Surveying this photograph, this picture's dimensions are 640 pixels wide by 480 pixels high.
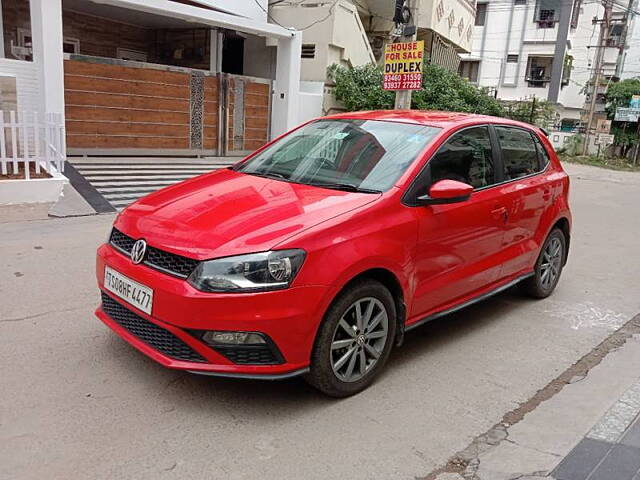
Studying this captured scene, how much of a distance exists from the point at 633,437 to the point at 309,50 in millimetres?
13759

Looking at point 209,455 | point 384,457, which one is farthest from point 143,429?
point 384,457

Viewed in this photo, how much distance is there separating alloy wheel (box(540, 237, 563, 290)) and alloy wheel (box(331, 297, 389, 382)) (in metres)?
2.45

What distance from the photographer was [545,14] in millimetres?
37031

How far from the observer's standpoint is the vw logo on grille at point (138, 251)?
322 cm

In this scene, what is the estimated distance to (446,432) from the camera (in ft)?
10.4

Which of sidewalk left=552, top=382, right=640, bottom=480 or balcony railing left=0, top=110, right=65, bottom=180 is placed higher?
balcony railing left=0, top=110, right=65, bottom=180

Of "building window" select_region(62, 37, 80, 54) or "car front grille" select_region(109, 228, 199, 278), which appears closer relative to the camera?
"car front grille" select_region(109, 228, 199, 278)

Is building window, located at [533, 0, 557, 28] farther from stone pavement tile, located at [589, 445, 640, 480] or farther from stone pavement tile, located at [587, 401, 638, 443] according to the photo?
stone pavement tile, located at [589, 445, 640, 480]

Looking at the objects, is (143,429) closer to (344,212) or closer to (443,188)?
(344,212)

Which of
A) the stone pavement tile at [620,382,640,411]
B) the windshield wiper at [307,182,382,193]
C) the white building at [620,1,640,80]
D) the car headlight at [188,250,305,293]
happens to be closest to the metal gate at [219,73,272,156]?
the windshield wiper at [307,182,382,193]

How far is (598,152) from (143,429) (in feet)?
94.2

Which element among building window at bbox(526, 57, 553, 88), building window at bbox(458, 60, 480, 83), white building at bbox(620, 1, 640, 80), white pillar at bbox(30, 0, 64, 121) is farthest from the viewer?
building window at bbox(458, 60, 480, 83)

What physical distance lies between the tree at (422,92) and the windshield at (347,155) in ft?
36.1

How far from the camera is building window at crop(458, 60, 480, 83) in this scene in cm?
4041
